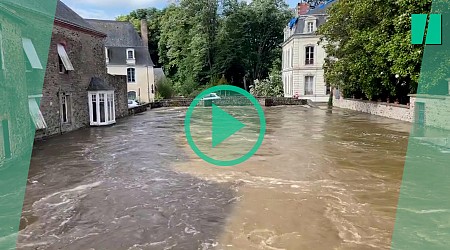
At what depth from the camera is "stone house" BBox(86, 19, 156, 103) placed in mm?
37719

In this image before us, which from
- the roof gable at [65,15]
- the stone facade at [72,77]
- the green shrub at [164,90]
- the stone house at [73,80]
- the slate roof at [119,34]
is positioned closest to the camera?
the stone facade at [72,77]

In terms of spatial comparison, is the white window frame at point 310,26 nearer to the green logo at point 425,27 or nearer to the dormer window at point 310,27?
the dormer window at point 310,27

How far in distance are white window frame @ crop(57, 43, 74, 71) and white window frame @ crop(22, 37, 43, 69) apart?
293 cm

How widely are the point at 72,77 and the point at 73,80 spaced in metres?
0.18

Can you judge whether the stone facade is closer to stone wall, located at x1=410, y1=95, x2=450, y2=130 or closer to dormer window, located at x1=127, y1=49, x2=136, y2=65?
dormer window, located at x1=127, y1=49, x2=136, y2=65

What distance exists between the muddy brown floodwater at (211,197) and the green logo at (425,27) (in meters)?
5.39

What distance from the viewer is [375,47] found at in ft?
67.4

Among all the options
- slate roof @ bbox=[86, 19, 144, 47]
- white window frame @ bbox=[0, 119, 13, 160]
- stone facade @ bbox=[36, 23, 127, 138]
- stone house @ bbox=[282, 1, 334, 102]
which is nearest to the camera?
white window frame @ bbox=[0, 119, 13, 160]

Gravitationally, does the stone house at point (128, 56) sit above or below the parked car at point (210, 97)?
above

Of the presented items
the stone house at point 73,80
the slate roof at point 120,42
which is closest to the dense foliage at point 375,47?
the stone house at point 73,80

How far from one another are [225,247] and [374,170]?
6279 millimetres

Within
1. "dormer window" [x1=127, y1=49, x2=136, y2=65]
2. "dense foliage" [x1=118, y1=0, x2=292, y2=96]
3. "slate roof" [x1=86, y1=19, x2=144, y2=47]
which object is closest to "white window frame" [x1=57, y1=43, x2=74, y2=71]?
"dormer window" [x1=127, y1=49, x2=136, y2=65]

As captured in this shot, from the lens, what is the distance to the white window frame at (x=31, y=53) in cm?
1455

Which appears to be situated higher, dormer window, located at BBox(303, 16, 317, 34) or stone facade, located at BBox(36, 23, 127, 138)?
dormer window, located at BBox(303, 16, 317, 34)
